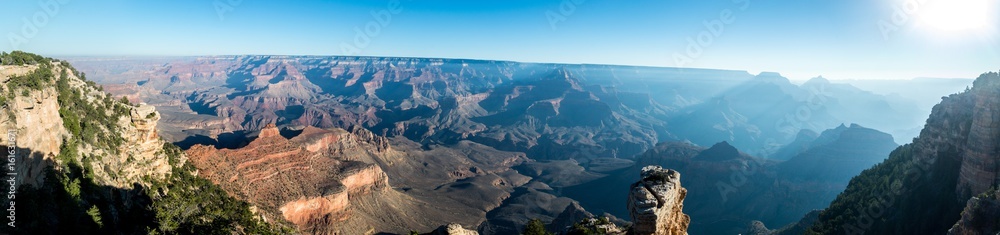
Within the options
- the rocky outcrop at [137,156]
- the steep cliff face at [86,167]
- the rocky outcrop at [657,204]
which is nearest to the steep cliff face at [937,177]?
the rocky outcrop at [657,204]

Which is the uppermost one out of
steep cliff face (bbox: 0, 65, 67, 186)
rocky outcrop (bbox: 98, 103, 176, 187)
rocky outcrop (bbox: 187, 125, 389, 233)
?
steep cliff face (bbox: 0, 65, 67, 186)

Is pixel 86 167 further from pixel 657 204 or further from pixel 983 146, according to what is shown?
pixel 983 146

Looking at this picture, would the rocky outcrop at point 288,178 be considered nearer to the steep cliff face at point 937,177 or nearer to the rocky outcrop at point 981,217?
the rocky outcrop at point 981,217

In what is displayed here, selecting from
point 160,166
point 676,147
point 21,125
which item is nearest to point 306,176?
point 160,166

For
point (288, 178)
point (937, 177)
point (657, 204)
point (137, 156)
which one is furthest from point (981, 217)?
point (288, 178)

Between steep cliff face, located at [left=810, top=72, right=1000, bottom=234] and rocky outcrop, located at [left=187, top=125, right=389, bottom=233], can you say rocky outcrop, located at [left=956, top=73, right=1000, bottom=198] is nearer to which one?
steep cliff face, located at [left=810, top=72, right=1000, bottom=234]

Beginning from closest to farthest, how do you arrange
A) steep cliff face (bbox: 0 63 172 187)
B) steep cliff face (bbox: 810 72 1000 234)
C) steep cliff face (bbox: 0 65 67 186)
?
steep cliff face (bbox: 0 65 67 186) < steep cliff face (bbox: 0 63 172 187) < steep cliff face (bbox: 810 72 1000 234)

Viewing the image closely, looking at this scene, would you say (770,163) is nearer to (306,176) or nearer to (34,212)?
(306,176)

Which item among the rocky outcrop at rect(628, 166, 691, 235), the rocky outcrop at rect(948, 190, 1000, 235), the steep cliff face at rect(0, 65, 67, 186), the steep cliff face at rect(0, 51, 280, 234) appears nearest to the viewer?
the rocky outcrop at rect(628, 166, 691, 235)

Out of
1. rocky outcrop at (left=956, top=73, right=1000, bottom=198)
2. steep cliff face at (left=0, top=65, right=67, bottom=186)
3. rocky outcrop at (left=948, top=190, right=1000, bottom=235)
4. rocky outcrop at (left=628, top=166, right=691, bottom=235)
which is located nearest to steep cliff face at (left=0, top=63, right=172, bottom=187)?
steep cliff face at (left=0, top=65, right=67, bottom=186)
